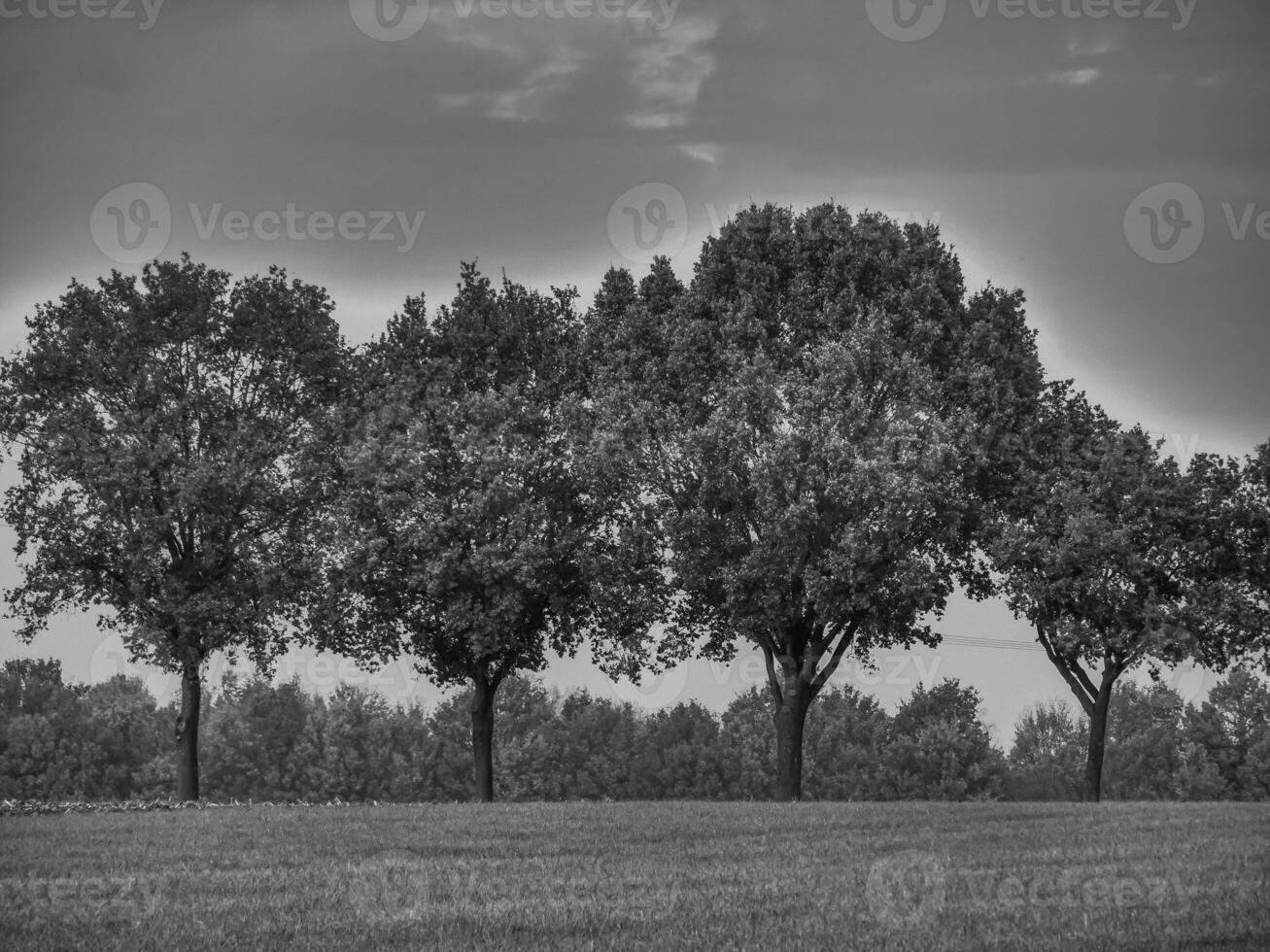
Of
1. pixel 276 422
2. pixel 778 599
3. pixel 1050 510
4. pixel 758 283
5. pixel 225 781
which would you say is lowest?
pixel 225 781

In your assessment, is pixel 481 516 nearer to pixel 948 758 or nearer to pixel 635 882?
pixel 635 882

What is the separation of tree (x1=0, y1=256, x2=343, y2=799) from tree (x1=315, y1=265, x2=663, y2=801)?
2.61 m

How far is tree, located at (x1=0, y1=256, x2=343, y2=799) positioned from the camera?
4931 centimetres

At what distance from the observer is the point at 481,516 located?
1933 inches

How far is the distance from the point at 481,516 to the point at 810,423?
39.9 feet

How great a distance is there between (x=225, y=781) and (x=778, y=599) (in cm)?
9427

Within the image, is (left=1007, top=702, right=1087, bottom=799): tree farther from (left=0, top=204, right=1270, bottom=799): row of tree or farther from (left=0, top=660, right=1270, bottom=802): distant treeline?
(left=0, top=204, right=1270, bottom=799): row of tree

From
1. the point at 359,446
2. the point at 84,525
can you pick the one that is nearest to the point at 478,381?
the point at 359,446

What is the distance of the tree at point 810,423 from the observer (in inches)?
1789

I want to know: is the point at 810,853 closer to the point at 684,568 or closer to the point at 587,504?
the point at 684,568

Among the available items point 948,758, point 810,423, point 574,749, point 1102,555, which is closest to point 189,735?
point 810,423

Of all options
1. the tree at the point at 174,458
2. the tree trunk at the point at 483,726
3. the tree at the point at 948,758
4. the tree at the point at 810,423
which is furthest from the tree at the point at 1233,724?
the tree at the point at 174,458

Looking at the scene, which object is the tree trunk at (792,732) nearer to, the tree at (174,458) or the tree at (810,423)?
the tree at (810,423)

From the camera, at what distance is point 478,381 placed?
178ft
